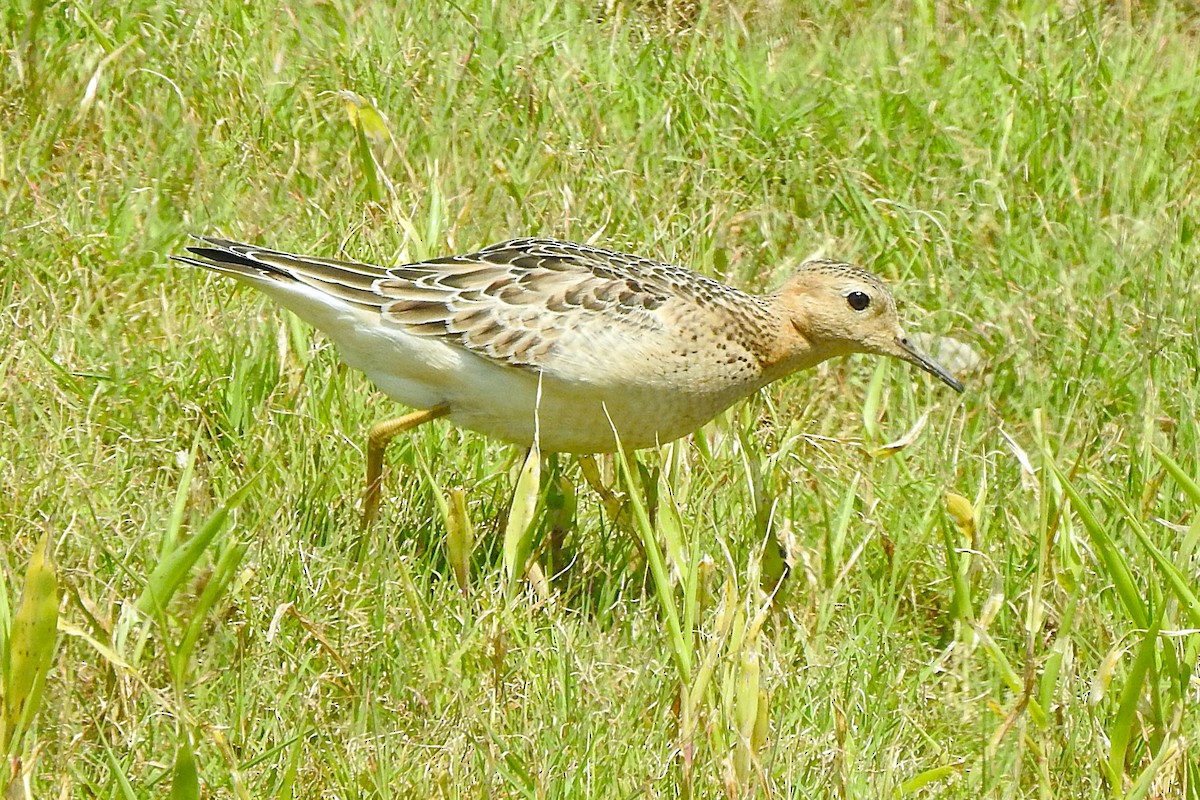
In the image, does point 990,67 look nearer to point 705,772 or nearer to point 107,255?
point 107,255

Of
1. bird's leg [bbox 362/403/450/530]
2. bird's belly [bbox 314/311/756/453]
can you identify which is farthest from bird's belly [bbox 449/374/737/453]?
bird's leg [bbox 362/403/450/530]

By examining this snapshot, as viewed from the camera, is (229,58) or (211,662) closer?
(211,662)

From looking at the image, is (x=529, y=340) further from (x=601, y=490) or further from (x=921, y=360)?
(x=921, y=360)

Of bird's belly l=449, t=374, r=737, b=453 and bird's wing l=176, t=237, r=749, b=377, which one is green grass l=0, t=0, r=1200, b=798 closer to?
bird's belly l=449, t=374, r=737, b=453

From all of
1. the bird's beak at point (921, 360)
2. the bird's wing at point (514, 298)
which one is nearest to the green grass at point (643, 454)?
the bird's beak at point (921, 360)

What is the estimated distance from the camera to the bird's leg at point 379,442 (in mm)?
6102

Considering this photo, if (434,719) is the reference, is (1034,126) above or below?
above

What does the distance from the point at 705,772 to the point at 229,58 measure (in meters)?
4.75

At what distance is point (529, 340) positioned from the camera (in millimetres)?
6074

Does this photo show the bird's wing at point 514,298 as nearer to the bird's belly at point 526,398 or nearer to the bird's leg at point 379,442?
the bird's belly at point 526,398

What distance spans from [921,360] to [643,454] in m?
1.08

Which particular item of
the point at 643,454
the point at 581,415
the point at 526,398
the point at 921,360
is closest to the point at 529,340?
the point at 526,398

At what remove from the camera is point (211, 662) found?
16.8 ft

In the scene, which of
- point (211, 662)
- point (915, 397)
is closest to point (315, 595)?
point (211, 662)
